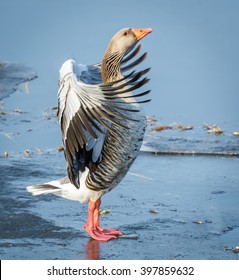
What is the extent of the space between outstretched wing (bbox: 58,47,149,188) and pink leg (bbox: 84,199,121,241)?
18.9 inches

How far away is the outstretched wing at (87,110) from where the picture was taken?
522cm

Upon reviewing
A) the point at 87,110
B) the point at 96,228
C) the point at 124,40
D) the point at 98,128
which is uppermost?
the point at 124,40

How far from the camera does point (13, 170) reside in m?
7.52

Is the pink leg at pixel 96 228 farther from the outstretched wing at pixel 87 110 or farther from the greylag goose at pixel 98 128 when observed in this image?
the outstretched wing at pixel 87 110

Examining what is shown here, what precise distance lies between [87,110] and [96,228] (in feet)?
3.41

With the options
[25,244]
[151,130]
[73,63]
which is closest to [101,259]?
[25,244]

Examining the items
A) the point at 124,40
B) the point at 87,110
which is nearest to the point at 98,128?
the point at 87,110

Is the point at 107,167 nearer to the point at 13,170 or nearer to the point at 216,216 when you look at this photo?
the point at 216,216

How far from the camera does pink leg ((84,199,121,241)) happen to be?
5.77 meters

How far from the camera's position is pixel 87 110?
5219 mm

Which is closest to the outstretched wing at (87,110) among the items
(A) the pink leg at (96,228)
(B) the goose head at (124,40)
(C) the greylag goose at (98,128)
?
(C) the greylag goose at (98,128)

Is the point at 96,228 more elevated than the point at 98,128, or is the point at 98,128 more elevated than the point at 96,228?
the point at 98,128

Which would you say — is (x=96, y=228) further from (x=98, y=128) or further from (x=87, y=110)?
(x=87, y=110)

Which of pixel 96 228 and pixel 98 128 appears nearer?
pixel 98 128
